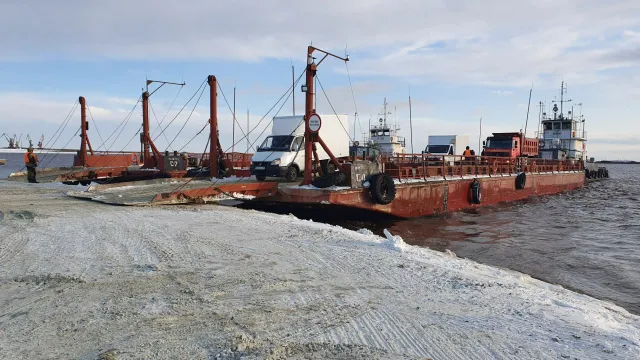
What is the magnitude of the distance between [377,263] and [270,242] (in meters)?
2.04

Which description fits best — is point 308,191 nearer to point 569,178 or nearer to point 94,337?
point 94,337

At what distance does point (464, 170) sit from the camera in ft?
65.3

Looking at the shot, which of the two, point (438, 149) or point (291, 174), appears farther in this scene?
point (438, 149)

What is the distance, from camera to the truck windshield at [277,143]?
17.1 m

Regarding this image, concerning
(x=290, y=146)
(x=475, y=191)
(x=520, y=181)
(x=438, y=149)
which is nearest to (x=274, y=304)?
(x=290, y=146)

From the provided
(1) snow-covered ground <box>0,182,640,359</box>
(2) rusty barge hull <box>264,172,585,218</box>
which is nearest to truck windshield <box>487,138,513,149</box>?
(2) rusty barge hull <box>264,172,585,218</box>

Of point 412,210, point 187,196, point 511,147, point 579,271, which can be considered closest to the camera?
point 579,271

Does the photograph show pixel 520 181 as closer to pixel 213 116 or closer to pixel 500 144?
pixel 500 144

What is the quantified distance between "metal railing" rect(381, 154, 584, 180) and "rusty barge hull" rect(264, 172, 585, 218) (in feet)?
1.43

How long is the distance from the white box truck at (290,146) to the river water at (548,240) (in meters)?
2.98

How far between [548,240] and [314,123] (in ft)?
23.7

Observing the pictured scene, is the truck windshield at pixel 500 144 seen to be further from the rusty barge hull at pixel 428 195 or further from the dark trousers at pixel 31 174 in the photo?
the dark trousers at pixel 31 174

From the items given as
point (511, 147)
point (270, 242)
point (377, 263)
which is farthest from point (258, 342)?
point (511, 147)

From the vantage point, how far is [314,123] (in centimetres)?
1306
